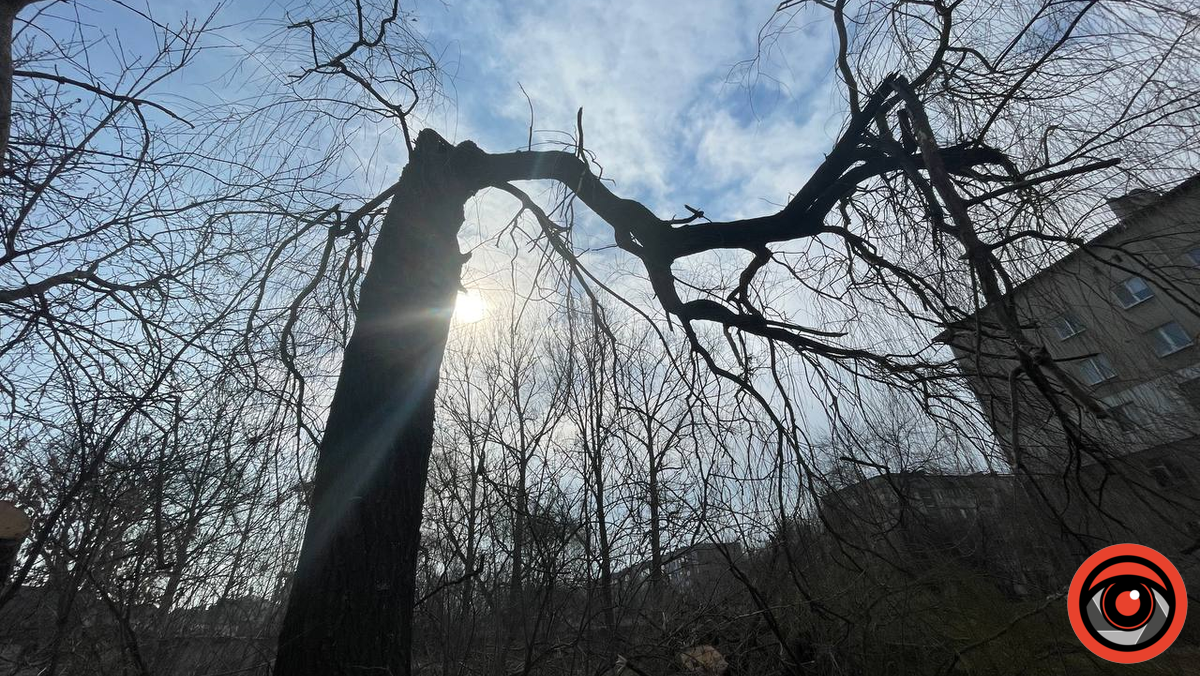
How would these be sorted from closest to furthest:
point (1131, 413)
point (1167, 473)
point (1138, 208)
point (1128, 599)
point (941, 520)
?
point (1167, 473)
point (1138, 208)
point (1128, 599)
point (1131, 413)
point (941, 520)

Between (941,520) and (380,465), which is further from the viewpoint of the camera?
(941,520)

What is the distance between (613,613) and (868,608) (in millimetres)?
1788

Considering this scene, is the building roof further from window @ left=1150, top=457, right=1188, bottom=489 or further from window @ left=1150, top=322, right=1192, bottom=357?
window @ left=1150, top=457, right=1188, bottom=489

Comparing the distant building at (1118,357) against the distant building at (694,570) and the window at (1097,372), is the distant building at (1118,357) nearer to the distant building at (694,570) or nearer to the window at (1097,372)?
Result: the window at (1097,372)

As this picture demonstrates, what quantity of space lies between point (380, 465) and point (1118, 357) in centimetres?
330

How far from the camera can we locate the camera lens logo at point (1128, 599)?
2.14 metres

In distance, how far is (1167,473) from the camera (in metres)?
1.81

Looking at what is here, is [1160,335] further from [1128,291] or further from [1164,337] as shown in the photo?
[1128,291]

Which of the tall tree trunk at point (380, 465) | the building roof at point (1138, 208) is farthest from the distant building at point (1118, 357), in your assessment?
the tall tree trunk at point (380, 465)

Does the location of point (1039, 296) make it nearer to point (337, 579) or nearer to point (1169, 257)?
point (1169, 257)

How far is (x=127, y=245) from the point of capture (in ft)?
11.4

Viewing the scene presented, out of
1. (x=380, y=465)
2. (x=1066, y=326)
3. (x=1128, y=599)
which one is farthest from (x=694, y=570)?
(x=1066, y=326)

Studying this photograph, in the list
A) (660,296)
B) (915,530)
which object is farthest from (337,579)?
(915,530)

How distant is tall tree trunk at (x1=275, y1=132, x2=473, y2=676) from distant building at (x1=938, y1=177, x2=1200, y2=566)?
6.65ft
